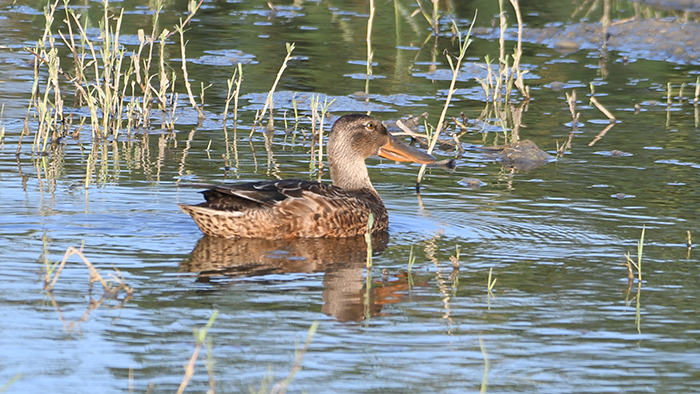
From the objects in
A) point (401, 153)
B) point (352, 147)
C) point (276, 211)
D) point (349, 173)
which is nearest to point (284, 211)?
point (276, 211)

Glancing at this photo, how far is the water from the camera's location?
4.77 metres

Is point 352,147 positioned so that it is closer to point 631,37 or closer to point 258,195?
point 258,195

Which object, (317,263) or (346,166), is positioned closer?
(317,263)

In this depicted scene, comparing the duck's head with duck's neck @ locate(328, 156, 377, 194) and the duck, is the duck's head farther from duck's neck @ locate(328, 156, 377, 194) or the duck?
the duck

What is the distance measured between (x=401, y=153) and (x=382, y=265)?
2522mm

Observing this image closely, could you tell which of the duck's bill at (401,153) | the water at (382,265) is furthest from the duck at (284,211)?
the duck's bill at (401,153)

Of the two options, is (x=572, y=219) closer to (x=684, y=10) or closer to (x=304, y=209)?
(x=304, y=209)

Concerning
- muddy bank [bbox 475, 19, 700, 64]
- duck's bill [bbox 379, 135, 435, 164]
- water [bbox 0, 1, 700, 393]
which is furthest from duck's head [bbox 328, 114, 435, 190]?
muddy bank [bbox 475, 19, 700, 64]

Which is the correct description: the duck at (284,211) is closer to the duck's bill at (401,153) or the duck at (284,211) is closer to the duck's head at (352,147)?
the duck's head at (352,147)

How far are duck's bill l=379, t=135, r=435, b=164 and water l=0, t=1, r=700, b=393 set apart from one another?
0.96ft

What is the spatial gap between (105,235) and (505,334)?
3.17 metres

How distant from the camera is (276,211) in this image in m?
7.71

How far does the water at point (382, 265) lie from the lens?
4770 mm

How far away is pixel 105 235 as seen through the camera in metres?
7.30
